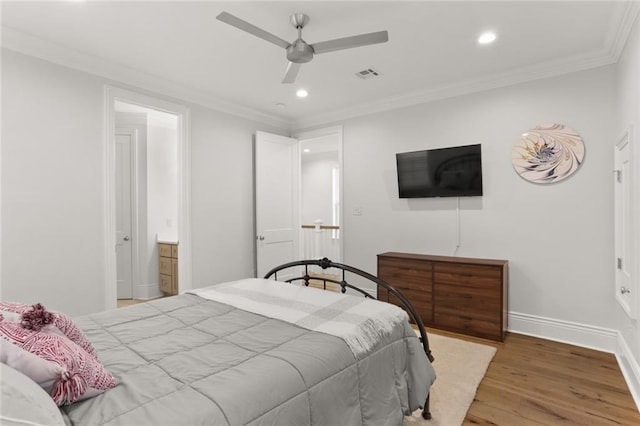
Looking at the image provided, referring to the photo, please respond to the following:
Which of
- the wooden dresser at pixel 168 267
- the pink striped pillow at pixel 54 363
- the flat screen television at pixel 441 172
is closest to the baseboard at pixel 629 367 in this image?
the flat screen television at pixel 441 172

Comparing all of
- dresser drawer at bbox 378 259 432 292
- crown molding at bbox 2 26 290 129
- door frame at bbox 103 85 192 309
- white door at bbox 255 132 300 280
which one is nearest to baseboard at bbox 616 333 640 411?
dresser drawer at bbox 378 259 432 292

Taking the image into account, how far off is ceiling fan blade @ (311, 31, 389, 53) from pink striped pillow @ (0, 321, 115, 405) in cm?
219

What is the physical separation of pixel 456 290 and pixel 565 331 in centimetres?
106

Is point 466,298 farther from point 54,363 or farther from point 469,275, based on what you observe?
point 54,363

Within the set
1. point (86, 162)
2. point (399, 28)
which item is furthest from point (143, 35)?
point (399, 28)

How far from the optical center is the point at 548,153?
335cm

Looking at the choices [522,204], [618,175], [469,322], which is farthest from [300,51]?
[469,322]

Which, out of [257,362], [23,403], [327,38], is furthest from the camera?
[327,38]

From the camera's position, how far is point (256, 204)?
187 inches

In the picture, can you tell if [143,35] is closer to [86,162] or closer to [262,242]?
[86,162]

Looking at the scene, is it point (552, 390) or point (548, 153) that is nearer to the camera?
point (552, 390)

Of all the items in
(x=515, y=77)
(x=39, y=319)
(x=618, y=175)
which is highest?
(x=515, y=77)

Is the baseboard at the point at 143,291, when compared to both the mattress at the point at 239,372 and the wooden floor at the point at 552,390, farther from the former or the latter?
the wooden floor at the point at 552,390

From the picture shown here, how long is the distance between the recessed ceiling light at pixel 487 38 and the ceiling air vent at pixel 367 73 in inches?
40.2
